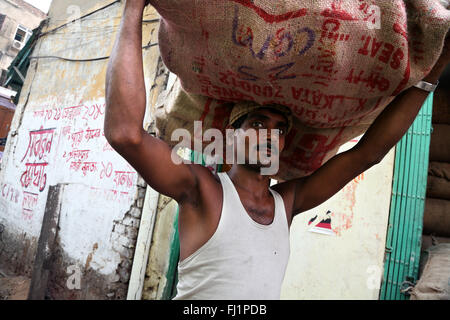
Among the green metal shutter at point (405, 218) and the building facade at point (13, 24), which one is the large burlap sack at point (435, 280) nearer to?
the green metal shutter at point (405, 218)

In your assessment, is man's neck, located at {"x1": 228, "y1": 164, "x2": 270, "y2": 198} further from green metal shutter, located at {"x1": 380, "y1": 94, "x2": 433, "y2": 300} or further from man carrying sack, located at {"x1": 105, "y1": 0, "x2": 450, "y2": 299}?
green metal shutter, located at {"x1": 380, "y1": 94, "x2": 433, "y2": 300}

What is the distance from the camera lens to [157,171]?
3.49ft

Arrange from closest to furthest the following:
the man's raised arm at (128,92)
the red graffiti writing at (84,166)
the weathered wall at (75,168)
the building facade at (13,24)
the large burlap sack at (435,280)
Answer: the man's raised arm at (128,92) < the large burlap sack at (435,280) < the weathered wall at (75,168) < the red graffiti writing at (84,166) < the building facade at (13,24)

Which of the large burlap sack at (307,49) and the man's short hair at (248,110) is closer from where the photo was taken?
the large burlap sack at (307,49)

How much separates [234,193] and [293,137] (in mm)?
487

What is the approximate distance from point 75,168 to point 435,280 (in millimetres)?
4729

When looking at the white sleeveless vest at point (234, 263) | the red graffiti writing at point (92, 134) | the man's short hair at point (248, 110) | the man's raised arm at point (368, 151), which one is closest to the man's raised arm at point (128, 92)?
the white sleeveless vest at point (234, 263)

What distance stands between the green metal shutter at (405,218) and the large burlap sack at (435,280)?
0.13 metres

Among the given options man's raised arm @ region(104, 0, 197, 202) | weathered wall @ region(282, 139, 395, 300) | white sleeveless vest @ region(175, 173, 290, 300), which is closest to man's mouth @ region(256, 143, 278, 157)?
white sleeveless vest @ region(175, 173, 290, 300)

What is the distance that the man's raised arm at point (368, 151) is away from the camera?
1.26 meters

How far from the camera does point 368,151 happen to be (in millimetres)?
1427

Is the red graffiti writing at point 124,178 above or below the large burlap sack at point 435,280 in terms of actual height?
above
